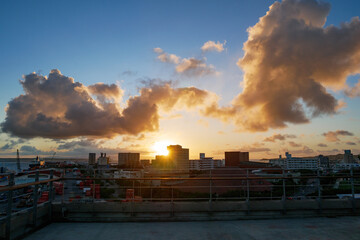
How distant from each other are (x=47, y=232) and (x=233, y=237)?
4.63m

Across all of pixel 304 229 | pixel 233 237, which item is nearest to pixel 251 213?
pixel 304 229

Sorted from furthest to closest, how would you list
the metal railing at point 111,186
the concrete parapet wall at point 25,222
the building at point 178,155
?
the building at point 178,155 < the metal railing at point 111,186 < the concrete parapet wall at point 25,222

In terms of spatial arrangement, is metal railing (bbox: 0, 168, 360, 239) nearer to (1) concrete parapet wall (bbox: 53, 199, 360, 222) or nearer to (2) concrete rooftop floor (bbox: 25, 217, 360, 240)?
(1) concrete parapet wall (bbox: 53, 199, 360, 222)

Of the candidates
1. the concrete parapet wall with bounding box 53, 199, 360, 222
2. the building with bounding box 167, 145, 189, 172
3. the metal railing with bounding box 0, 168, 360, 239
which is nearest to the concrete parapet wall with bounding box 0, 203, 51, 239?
the metal railing with bounding box 0, 168, 360, 239

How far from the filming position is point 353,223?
6.65 m

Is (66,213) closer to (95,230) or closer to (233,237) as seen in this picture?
(95,230)

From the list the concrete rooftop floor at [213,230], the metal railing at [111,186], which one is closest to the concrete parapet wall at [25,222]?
the metal railing at [111,186]

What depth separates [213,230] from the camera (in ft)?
20.0

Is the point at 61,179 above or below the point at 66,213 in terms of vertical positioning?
above

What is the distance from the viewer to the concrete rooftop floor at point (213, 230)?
5.62m

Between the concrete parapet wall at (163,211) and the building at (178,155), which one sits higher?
the concrete parapet wall at (163,211)

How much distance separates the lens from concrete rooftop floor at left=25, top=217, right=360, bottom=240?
18.4 ft

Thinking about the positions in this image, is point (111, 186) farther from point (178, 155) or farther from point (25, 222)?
point (178, 155)

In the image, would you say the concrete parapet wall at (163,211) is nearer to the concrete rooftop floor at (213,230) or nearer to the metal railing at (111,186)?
the metal railing at (111,186)
